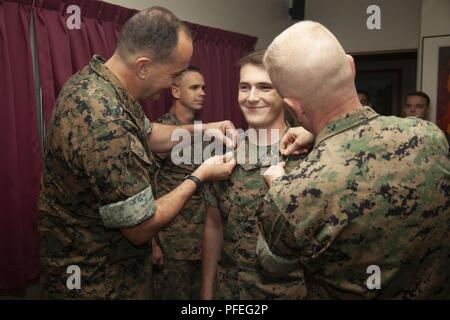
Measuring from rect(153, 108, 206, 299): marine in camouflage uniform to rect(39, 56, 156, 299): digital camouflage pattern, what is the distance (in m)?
1.05

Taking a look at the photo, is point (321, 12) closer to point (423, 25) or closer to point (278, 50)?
point (423, 25)

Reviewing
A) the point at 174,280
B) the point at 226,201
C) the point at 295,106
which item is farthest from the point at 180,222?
the point at 295,106

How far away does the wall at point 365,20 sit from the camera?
427 cm

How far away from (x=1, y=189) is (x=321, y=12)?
371 cm

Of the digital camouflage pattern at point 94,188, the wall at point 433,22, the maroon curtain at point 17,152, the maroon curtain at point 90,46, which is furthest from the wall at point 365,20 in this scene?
the digital camouflage pattern at point 94,188

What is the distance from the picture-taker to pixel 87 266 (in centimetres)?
141

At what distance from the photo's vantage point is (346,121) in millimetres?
1021

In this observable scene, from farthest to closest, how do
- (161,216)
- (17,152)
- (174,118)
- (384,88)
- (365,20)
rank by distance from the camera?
(384,88) < (365,20) < (174,118) < (17,152) < (161,216)

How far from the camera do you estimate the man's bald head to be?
998mm

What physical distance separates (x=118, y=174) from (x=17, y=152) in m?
1.14

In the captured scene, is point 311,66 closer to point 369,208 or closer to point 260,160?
point 369,208

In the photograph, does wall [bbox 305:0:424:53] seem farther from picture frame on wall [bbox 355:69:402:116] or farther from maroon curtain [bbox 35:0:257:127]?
maroon curtain [bbox 35:0:257:127]

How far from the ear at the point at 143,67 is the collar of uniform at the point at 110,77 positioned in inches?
3.0
